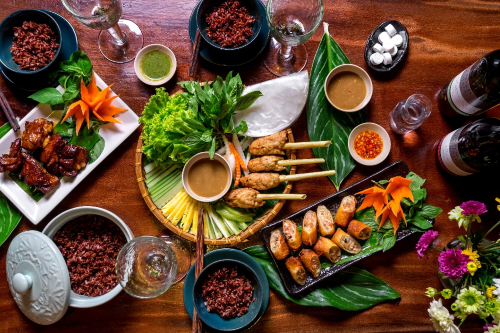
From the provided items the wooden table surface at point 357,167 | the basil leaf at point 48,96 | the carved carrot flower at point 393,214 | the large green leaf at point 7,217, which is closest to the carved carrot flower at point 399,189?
the carved carrot flower at point 393,214

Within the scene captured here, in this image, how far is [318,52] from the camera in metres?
2.71

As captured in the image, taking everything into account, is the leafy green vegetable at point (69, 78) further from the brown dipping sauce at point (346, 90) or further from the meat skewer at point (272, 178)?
the brown dipping sauce at point (346, 90)

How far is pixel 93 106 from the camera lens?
256 cm

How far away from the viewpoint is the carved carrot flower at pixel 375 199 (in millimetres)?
2482

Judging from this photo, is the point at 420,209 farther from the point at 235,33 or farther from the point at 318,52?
the point at 235,33

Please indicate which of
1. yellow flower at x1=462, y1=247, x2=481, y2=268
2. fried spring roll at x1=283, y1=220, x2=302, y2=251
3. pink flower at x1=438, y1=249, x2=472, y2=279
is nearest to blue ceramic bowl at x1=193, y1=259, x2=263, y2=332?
fried spring roll at x1=283, y1=220, x2=302, y2=251

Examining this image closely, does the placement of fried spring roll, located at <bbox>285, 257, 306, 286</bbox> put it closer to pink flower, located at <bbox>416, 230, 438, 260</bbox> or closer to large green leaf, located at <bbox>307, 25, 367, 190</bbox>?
large green leaf, located at <bbox>307, 25, 367, 190</bbox>

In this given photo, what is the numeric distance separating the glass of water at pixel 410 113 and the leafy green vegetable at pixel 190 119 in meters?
1.01

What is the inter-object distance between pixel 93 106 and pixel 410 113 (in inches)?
87.6

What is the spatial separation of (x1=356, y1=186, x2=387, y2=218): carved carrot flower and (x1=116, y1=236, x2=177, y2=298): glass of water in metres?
1.33

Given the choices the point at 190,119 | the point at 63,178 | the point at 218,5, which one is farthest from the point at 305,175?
the point at 63,178

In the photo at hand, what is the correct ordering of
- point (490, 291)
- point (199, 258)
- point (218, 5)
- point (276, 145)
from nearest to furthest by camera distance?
point (490, 291)
point (199, 258)
point (276, 145)
point (218, 5)

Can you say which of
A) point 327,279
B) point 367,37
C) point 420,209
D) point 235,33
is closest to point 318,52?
point 367,37

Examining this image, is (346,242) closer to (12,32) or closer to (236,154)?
(236,154)
